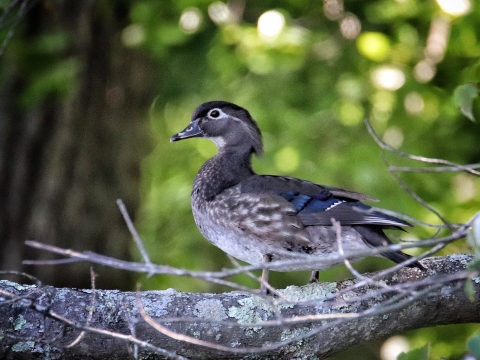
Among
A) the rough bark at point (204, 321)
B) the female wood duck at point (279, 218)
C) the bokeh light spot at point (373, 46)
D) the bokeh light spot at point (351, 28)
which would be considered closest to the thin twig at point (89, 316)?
the rough bark at point (204, 321)

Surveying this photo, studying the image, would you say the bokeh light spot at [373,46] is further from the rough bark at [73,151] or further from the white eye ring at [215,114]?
the rough bark at [73,151]

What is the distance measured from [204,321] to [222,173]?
1.42 meters

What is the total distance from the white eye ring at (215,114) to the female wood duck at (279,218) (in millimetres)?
435

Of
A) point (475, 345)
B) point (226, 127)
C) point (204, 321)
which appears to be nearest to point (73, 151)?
point (226, 127)

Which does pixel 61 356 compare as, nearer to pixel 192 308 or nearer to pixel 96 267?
pixel 192 308

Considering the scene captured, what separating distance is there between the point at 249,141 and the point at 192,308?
1.59m

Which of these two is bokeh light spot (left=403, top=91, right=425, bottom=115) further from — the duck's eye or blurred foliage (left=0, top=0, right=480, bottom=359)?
the duck's eye

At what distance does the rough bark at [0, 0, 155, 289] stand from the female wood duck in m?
1.60

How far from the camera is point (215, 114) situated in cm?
399

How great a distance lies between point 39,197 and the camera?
193 inches

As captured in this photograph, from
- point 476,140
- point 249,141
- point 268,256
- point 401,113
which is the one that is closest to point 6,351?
point 268,256

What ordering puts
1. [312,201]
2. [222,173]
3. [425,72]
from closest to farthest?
[312,201]
[222,173]
[425,72]

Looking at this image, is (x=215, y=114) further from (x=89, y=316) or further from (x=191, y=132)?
(x=89, y=316)

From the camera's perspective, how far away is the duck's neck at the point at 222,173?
3.54m
